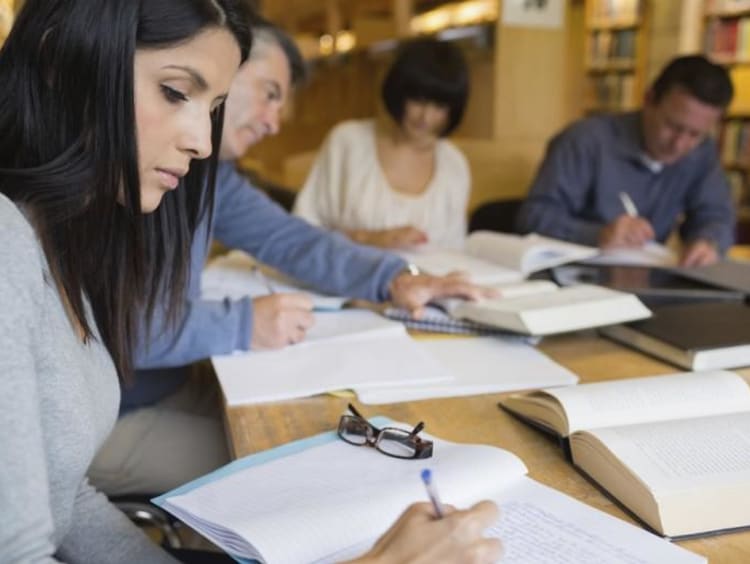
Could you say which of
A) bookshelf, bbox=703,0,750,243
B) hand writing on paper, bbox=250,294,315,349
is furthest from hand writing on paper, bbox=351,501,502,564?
bookshelf, bbox=703,0,750,243

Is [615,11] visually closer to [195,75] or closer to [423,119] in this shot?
[423,119]

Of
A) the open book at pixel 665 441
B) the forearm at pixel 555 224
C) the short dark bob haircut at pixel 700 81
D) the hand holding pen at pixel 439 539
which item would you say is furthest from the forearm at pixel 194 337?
the short dark bob haircut at pixel 700 81

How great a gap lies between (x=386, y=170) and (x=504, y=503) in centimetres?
176

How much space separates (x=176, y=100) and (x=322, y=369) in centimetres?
44

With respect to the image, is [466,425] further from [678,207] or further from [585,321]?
[678,207]

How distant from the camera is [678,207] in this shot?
2.47 meters

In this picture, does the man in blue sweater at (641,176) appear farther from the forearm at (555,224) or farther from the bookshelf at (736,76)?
the bookshelf at (736,76)

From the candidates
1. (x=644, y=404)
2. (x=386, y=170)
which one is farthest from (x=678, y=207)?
(x=644, y=404)

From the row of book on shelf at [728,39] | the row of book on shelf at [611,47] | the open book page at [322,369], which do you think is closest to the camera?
the open book page at [322,369]

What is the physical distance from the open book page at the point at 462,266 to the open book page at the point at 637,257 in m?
0.24

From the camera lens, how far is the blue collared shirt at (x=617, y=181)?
238cm

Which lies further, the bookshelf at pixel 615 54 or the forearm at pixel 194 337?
the bookshelf at pixel 615 54

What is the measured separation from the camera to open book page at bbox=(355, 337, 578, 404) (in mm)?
1032

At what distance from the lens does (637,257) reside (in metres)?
1.82
